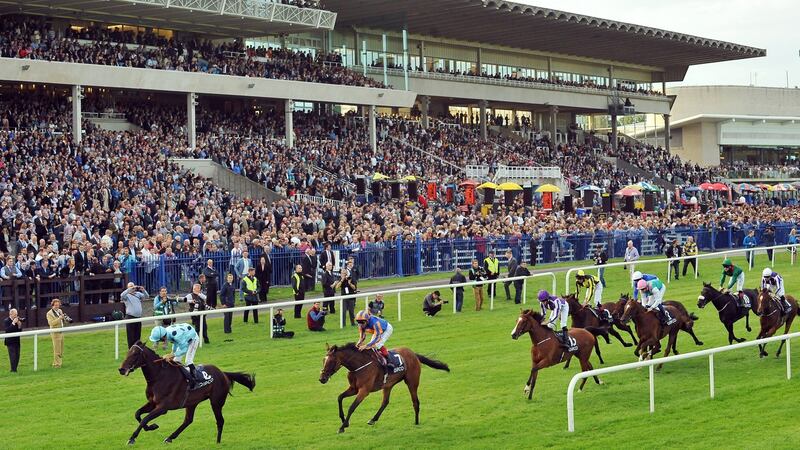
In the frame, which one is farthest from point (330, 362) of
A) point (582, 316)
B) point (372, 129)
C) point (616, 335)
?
point (372, 129)

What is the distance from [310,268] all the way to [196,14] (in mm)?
15731

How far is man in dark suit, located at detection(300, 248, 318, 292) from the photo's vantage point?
22.5m

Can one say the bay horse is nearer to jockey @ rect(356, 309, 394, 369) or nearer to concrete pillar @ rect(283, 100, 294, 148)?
jockey @ rect(356, 309, 394, 369)

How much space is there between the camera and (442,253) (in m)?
27.8

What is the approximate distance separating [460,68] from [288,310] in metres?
35.1

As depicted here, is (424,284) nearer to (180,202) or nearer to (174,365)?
(180,202)

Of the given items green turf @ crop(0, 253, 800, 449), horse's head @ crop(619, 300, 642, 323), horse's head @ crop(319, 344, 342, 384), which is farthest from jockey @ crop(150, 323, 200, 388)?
horse's head @ crop(619, 300, 642, 323)

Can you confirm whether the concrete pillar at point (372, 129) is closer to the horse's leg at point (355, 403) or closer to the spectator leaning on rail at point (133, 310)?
the spectator leaning on rail at point (133, 310)

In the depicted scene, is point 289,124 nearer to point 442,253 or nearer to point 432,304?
point 442,253

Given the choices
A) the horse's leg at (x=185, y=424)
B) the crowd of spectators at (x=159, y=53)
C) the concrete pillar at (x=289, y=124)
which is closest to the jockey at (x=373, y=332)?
the horse's leg at (x=185, y=424)

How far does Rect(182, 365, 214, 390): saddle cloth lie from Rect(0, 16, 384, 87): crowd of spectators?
21.7 meters

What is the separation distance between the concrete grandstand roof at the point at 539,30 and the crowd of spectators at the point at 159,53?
12.1ft

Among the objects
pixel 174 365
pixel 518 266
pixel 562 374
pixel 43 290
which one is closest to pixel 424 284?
pixel 518 266

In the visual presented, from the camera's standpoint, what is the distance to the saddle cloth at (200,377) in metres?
11.5
